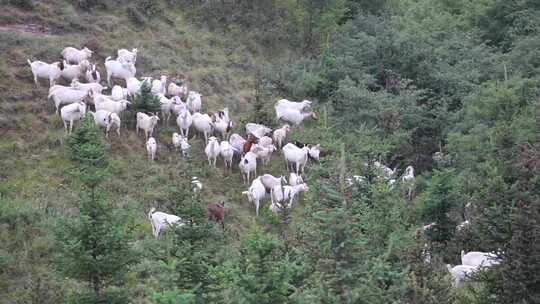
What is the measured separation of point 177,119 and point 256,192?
3.87m

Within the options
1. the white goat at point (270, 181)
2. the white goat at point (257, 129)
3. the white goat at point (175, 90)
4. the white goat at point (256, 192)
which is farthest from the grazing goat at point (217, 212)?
the white goat at point (175, 90)

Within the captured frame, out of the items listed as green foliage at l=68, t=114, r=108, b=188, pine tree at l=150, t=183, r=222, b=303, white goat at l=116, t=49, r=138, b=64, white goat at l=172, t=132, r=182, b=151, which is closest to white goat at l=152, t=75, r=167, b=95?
white goat at l=116, t=49, r=138, b=64

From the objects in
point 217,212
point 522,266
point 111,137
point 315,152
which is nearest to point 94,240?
point 522,266

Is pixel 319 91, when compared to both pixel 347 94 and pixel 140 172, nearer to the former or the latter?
pixel 347 94

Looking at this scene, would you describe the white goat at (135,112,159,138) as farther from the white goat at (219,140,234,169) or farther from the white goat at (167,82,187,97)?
the white goat at (167,82,187,97)

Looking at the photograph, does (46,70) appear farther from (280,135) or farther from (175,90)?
(280,135)

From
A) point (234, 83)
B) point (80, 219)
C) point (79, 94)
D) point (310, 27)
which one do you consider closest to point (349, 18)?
point (310, 27)

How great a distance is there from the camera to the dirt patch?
23344 millimetres

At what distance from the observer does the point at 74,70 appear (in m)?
20.8

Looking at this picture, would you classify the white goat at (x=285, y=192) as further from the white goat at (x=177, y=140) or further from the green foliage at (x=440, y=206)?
the green foliage at (x=440, y=206)

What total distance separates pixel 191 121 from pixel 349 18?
17.6m

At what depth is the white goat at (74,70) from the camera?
67.8 ft

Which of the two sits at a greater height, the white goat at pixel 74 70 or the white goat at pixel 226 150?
the white goat at pixel 74 70

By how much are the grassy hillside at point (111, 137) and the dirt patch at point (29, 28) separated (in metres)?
0.03
